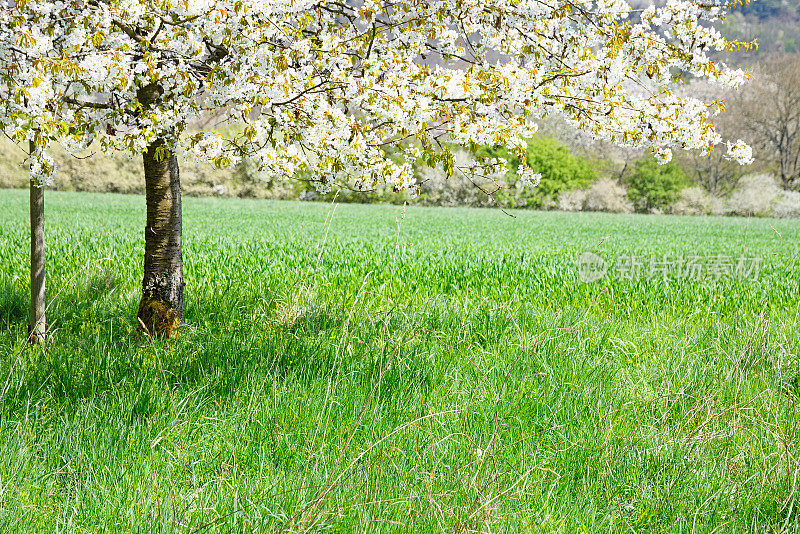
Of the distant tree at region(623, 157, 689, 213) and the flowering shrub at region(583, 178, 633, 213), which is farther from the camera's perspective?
the distant tree at region(623, 157, 689, 213)

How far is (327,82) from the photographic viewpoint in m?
3.25

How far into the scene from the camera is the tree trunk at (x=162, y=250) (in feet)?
14.2

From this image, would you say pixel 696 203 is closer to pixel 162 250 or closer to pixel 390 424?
pixel 162 250

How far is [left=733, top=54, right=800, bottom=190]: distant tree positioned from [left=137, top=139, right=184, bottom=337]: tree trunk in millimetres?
54871

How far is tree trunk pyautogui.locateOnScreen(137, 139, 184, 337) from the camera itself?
432cm

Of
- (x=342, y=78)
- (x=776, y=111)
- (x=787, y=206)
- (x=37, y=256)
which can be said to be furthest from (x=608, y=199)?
(x=37, y=256)

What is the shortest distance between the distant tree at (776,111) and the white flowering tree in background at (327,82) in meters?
52.9

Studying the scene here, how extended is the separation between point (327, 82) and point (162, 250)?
2.06 m

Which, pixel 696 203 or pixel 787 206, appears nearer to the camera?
pixel 787 206

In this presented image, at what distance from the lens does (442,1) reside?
374 centimetres

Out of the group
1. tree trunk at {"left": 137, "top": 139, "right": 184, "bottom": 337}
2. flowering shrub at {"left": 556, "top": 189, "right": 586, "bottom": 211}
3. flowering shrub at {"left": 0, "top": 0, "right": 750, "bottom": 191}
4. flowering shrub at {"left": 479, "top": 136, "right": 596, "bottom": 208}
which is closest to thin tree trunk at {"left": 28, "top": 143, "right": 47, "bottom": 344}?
flowering shrub at {"left": 0, "top": 0, "right": 750, "bottom": 191}

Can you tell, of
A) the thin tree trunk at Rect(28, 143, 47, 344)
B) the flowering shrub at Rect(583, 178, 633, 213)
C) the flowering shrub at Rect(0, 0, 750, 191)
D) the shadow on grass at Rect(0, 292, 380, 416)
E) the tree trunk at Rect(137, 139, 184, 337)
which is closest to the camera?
the flowering shrub at Rect(0, 0, 750, 191)

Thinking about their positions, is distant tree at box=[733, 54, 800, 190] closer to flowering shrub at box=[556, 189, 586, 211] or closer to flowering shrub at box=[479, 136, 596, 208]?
flowering shrub at box=[556, 189, 586, 211]

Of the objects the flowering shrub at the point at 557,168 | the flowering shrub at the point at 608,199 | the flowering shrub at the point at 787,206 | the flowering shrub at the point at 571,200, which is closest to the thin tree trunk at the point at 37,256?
the flowering shrub at the point at 571,200
